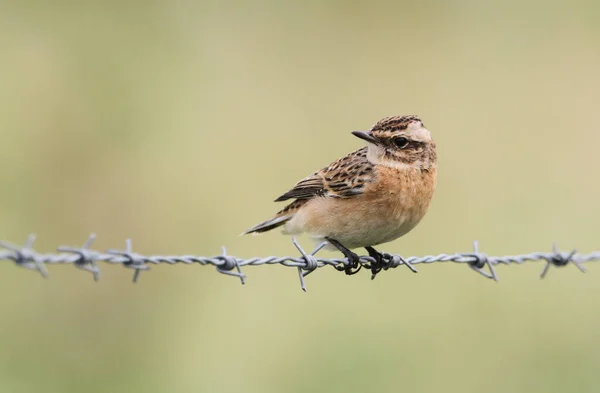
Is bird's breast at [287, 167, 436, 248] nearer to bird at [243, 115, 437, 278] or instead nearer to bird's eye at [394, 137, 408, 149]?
→ bird at [243, 115, 437, 278]

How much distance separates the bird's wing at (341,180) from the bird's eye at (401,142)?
0.85ft

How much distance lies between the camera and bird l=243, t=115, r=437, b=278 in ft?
22.0

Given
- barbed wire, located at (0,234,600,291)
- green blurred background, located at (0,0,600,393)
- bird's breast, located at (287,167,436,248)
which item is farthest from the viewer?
green blurred background, located at (0,0,600,393)

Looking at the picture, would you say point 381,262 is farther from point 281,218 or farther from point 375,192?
point 281,218

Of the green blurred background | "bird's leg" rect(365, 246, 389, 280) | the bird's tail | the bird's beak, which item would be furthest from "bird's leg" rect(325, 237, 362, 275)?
the green blurred background

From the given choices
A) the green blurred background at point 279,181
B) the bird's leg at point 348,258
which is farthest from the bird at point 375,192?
the green blurred background at point 279,181

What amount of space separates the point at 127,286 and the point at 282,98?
430cm

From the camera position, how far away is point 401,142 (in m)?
6.93

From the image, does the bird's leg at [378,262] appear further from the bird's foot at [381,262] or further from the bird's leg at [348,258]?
the bird's leg at [348,258]

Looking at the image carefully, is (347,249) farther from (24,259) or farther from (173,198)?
(173,198)

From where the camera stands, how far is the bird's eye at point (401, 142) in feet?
22.7

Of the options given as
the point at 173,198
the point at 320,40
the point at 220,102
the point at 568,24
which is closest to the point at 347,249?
the point at 173,198

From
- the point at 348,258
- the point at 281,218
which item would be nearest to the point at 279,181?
the point at 281,218

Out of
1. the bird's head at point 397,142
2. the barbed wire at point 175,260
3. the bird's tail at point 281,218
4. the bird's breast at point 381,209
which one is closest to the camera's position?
the barbed wire at point 175,260
